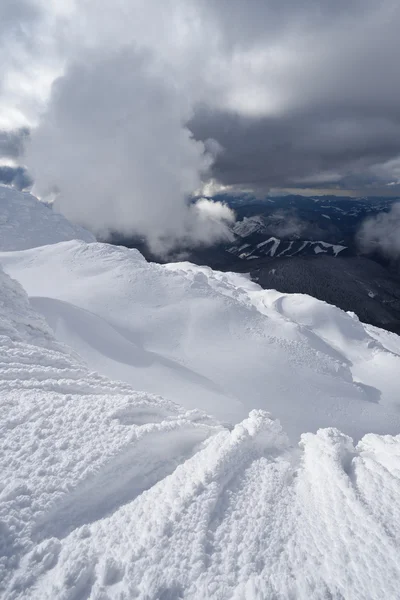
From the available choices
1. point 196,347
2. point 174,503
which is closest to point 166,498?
point 174,503

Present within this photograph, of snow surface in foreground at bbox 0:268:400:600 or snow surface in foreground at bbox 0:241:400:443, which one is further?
snow surface in foreground at bbox 0:241:400:443

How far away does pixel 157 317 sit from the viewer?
→ 2380 centimetres

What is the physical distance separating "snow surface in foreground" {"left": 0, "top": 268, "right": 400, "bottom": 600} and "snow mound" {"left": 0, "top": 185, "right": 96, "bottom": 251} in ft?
367

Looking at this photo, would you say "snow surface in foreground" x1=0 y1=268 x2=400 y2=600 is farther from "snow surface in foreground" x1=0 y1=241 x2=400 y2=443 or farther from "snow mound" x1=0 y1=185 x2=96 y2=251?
"snow mound" x1=0 y1=185 x2=96 y2=251

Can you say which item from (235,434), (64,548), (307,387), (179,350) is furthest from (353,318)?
(64,548)

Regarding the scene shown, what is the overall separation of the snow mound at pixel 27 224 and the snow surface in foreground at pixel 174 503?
11182cm

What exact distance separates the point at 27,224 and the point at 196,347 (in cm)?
11459

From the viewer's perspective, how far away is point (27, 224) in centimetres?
11200

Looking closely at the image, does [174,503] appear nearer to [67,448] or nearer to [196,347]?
[67,448]

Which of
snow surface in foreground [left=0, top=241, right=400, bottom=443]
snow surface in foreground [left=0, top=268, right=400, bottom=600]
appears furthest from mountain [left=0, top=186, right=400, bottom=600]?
snow surface in foreground [left=0, top=241, right=400, bottom=443]

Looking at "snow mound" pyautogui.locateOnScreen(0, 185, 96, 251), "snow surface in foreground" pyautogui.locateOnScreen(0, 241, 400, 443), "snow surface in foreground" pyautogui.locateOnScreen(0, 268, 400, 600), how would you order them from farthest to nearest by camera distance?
"snow mound" pyautogui.locateOnScreen(0, 185, 96, 251) < "snow surface in foreground" pyautogui.locateOnScreen(0, 241, 400, 443) < "snow surface in foreground" pyautogui.locateOnScreen(0, 268, 400, 600)

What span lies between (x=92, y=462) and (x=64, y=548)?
1.29 m

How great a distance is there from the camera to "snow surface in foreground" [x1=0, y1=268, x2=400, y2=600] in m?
4.02

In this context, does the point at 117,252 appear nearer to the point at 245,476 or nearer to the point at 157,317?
the point at 157,317
